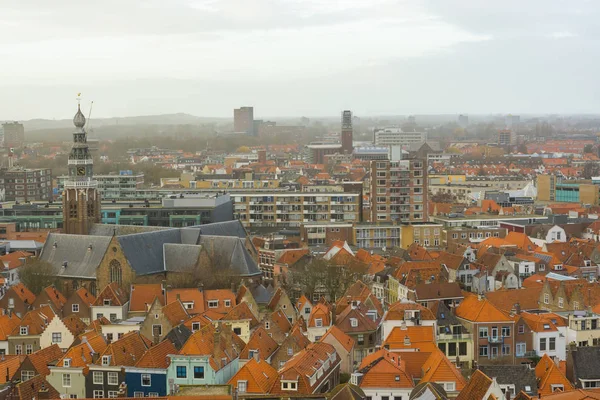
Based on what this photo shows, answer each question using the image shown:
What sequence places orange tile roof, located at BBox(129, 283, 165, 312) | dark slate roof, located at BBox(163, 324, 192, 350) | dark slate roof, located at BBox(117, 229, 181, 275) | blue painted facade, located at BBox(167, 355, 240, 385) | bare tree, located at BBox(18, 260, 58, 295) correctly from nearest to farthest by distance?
blue painted facade, located at BBox(167, 355, 240, 385) → dark slate roof, located at BBox(163, 324, 192, 350) → orange tile roof, located at BBox(129, 283, 165, 312) → bare tree, located at BBox(18, 260, 58, 295) → dark slate roof, located at BBox(117, 229, 181, 275)

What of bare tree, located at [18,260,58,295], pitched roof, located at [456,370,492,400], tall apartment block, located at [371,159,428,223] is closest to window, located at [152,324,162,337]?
pitched roof, located at [456,370,492,400]

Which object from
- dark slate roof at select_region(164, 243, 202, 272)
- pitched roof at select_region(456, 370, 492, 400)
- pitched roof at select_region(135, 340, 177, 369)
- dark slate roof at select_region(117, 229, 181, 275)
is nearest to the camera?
pitched roof at select_region(456, 370, 492, 400)

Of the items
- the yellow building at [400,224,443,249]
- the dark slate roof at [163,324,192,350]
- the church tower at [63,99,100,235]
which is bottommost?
the yellow building at [400,224,443,249]

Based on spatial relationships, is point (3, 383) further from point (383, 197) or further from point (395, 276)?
point (383, 197)

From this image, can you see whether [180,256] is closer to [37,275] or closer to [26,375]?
[37,275]

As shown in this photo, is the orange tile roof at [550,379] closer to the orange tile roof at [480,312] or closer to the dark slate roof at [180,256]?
the orange tile roof at [480,312]

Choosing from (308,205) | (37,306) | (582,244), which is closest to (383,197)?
(308,205)

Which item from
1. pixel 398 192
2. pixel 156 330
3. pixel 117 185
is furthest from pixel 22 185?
pixel 156 330

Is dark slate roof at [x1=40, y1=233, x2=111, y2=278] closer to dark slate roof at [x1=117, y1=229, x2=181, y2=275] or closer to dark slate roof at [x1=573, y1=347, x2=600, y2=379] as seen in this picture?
dark slate roof at [x1=117, y1=229, x2=181, y2=275]
